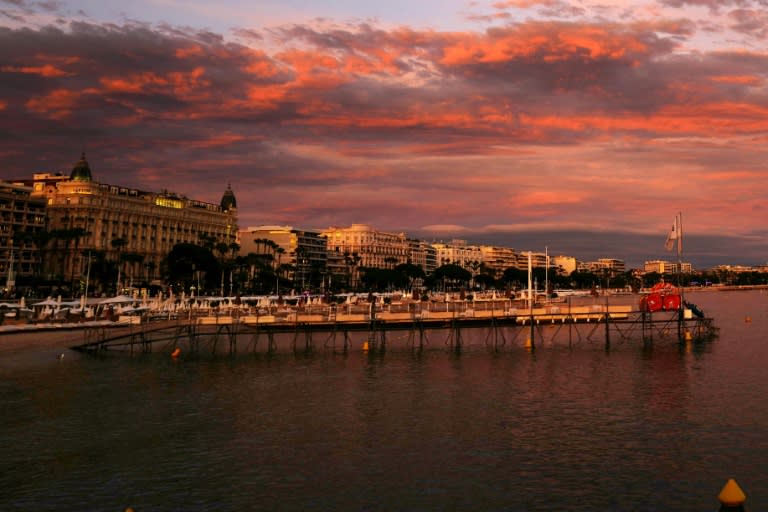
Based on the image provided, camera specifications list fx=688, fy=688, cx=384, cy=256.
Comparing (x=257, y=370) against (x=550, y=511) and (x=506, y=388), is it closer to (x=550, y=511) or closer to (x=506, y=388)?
(x=506, y=388)

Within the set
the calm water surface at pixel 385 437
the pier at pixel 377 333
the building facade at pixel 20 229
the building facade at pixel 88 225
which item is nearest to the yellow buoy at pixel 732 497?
the calm water surface at pixel 385 437

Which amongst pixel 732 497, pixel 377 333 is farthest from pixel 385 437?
pixel 377 333

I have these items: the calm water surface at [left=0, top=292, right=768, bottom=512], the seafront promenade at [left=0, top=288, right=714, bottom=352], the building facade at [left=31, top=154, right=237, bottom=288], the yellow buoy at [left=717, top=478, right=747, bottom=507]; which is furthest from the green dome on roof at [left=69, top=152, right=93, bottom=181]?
the yellow buoy at [left=717, top=478, right=747, bottom=507]

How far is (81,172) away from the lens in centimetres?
18938

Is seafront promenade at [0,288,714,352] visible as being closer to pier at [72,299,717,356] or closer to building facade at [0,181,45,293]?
pier at [72,299,717,356]

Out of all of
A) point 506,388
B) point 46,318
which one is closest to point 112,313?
point 46,318

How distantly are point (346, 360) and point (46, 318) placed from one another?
177 ft

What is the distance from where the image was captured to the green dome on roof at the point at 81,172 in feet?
619

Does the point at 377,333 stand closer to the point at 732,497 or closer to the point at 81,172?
the point at 732,497

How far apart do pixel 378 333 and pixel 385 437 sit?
2579 inches

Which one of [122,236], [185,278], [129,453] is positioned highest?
[122,236]

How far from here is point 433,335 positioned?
96.8m

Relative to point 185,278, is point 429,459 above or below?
below

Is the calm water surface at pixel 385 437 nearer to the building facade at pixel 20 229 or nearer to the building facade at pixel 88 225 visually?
the building facade at pixel 20 229
